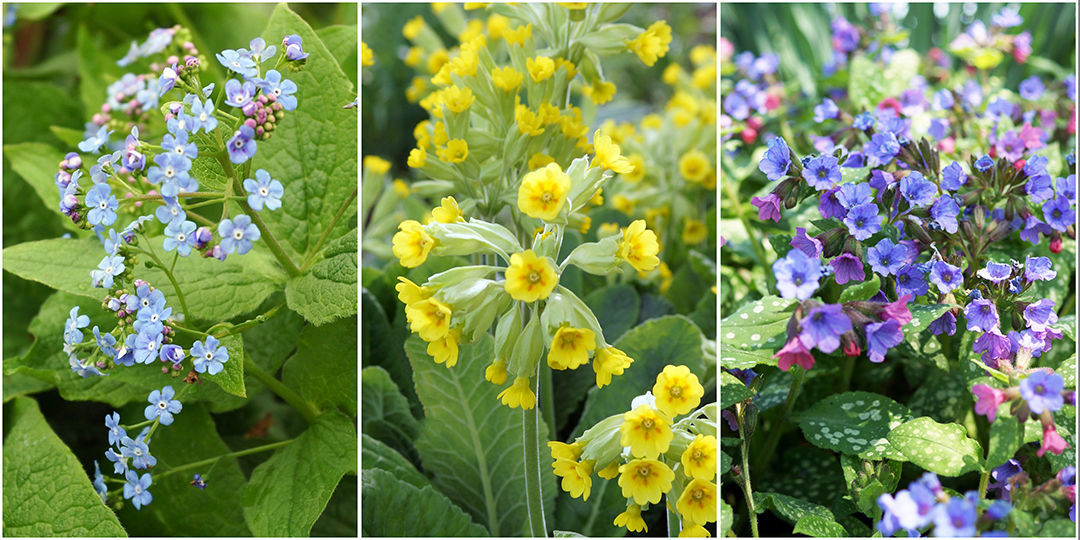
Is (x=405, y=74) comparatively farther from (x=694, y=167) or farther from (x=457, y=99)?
(x=457, y=99)

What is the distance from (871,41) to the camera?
1561 millimetres

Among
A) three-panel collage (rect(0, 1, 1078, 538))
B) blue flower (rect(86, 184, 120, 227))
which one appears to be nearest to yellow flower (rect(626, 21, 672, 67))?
three-panel collage (rect(0, 1, 1078, 538))

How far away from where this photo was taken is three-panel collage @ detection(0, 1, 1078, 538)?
76cm

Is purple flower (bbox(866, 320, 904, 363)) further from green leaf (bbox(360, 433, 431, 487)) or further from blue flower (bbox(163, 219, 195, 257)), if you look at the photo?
blue flower (bbox(163, 219, 195, 257))

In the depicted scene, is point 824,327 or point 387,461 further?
point 387,461

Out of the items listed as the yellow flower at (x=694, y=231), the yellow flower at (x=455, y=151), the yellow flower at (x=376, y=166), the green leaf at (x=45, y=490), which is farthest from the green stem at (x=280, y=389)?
the yellow flower at (x=694, y=231)

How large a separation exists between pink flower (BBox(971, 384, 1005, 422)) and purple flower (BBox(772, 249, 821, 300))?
0.18 m

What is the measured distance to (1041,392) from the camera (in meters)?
0.71

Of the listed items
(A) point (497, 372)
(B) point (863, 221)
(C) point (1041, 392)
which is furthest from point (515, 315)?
(C) point (1041, 392)

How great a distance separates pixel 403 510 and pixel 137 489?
0.29 m

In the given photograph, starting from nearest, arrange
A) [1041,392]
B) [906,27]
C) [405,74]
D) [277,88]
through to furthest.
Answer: [1041,392]
[277,88]
[906,27]
[405,74]

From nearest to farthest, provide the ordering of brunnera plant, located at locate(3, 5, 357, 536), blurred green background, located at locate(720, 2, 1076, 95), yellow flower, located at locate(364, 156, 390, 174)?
brunnera plant, located at locate(3, 5, 357, 536)
yellow flower, located at locate(364, 156, 390, 174)
blurred green background, located at locate(720, 2, 1076, 95)

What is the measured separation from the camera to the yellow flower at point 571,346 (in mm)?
714

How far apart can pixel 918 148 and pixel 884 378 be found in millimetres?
286
